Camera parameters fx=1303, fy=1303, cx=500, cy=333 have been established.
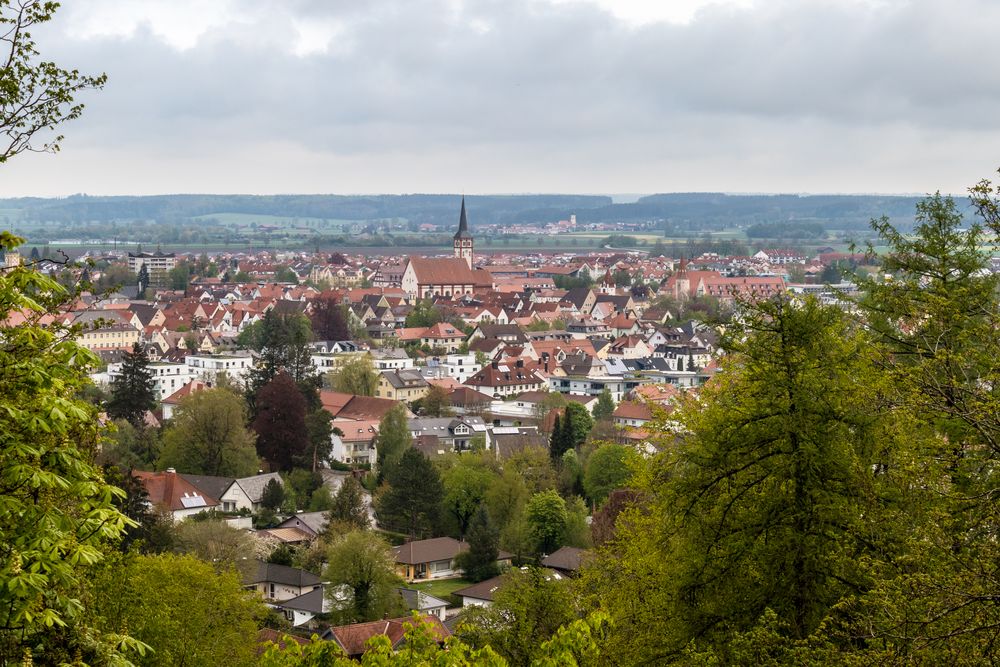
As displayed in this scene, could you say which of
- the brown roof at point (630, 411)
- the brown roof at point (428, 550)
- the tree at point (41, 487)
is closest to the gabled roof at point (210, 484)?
the brown roof at point (428, 550)

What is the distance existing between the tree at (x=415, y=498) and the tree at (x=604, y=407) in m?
18.4

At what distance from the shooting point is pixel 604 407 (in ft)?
194

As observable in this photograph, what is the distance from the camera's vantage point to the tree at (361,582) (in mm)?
28344

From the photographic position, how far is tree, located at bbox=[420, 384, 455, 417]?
6009 cm

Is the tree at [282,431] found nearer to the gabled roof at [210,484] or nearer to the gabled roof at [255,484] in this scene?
the gabled roof at [255,484]

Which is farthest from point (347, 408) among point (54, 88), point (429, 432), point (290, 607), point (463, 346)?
point (54, 88)

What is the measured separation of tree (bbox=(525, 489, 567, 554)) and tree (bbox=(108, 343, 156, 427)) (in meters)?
17.2

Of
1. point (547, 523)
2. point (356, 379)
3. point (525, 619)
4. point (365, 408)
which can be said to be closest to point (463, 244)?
point (356, 379)

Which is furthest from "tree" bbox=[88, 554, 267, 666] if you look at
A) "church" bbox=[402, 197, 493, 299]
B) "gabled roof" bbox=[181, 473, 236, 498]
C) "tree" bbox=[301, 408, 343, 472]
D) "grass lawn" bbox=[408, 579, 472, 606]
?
"church" bbox=[402, 197, 493, 299]

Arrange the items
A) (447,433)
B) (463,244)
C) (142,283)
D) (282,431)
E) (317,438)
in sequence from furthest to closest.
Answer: (463,244) < (142,283) < (447,433) < (282,431) < (317,438)

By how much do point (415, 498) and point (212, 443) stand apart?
8.53 meters

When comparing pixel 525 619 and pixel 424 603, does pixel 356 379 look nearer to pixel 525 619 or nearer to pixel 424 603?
pixel 424 603

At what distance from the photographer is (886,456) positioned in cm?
1029

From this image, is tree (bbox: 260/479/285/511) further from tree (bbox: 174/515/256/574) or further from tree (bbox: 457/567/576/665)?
tree (bbox: 457/567/576/665)
